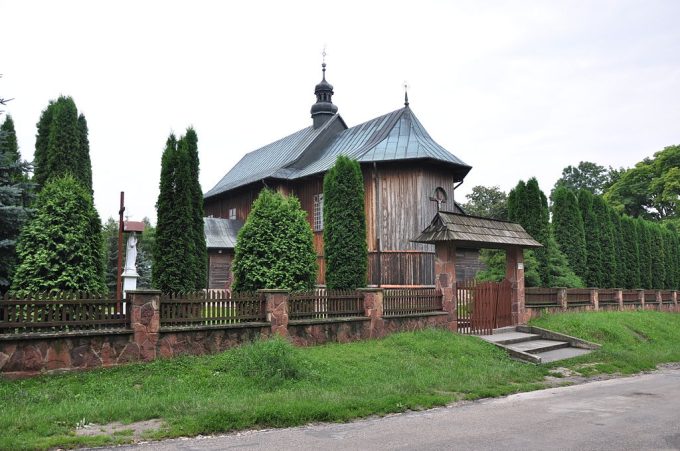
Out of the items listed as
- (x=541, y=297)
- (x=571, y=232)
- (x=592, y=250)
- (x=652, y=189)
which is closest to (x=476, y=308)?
(x=541, y=297)

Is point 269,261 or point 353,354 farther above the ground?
point 269,261

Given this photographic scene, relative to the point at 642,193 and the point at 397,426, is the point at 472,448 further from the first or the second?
the point at 642,193

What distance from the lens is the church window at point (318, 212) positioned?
2603cm

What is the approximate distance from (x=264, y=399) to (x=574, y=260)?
22077 mm

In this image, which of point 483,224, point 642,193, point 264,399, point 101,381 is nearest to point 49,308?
point 101,381

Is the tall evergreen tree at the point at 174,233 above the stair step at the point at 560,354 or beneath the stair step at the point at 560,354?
above

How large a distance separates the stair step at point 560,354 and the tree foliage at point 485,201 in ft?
112

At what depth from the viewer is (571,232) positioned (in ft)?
88.2

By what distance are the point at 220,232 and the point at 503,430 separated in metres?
22.9

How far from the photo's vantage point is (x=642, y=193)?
5712 cm

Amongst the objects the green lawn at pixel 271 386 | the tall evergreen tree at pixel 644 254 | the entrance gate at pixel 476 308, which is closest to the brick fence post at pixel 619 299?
the entrance gate at pixel 476 308

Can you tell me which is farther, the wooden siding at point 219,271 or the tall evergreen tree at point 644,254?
the tall evergreen tree at point 644,254

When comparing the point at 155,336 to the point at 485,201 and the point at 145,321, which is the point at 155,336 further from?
the point at 485,201

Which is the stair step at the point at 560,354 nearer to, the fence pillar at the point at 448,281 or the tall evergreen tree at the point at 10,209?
the fence pillar at the point at 448,281
